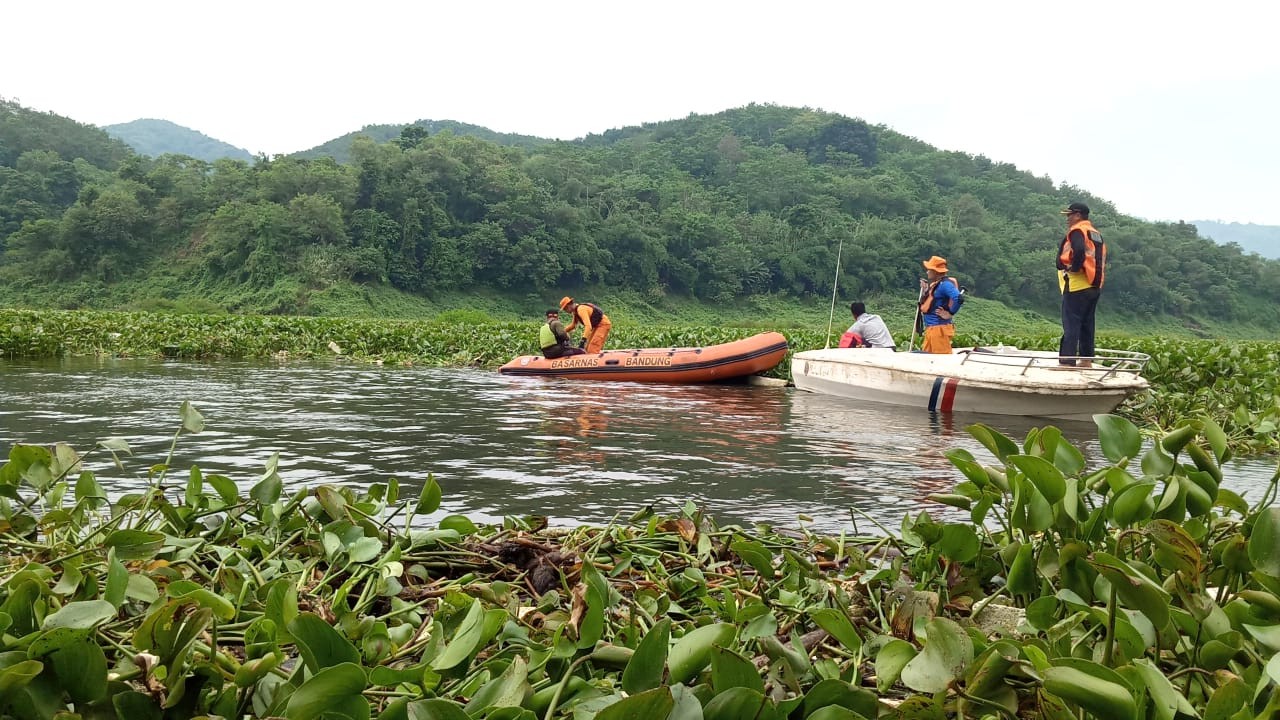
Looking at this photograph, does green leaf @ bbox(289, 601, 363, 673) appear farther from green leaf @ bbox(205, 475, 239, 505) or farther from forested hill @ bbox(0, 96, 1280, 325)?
forested hill @ bbox(0, 96, 1280, 325)

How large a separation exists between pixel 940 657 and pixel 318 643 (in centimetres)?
84

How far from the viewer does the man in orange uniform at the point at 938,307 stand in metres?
8.59

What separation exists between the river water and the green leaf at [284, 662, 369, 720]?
5.11 feet

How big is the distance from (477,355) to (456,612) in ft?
40.1

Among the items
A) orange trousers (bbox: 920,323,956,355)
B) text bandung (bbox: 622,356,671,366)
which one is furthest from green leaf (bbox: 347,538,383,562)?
text bandung (bbox: 622,356,671,366)

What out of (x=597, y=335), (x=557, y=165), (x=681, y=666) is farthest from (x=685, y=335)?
(x=557, y=165)

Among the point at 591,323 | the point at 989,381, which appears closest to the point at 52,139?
the point at 591,323

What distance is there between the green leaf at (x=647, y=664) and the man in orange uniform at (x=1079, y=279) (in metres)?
7.00

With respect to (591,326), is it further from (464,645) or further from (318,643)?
(318,643)

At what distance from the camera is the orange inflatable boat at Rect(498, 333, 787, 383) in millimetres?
10359

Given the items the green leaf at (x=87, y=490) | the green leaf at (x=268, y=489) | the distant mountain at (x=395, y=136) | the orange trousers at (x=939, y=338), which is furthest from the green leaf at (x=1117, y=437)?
the distant mountain at (x=395, y=136)

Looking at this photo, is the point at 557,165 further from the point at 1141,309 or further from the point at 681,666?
the point at 681,666

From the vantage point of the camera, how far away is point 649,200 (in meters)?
53.2

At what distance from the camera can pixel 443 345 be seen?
14242mm
